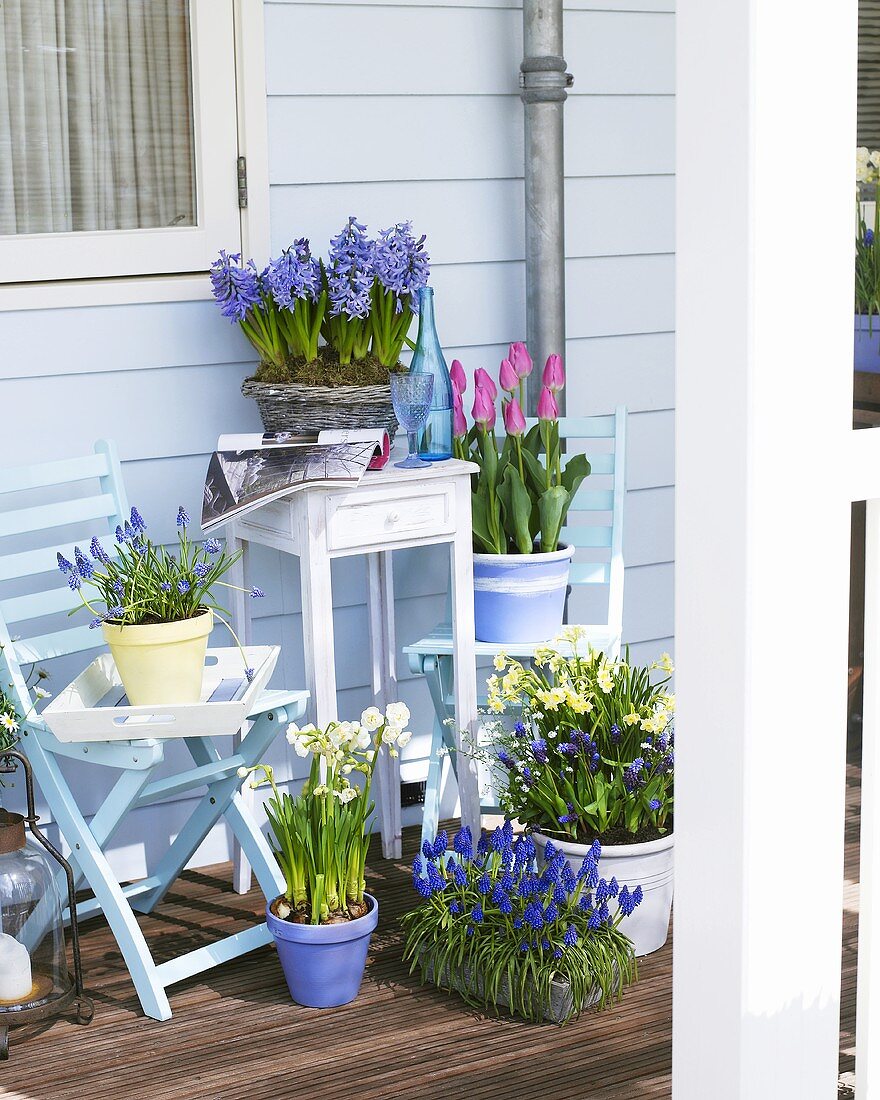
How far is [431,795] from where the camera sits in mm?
2896

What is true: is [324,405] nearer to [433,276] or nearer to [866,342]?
[433,276]

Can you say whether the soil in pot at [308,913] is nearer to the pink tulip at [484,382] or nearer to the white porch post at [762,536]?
the pink tulip at [484,382]

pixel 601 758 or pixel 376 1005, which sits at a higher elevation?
pixel 601 758

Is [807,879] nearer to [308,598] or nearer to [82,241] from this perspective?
[308,598]

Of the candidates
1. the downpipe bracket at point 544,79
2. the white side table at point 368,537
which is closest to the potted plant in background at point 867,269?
the white side table at point 368,537

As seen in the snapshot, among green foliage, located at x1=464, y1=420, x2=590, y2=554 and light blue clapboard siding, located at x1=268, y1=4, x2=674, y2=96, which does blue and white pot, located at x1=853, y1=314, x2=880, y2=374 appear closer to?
green foliage, located at x1=464, y1=420, x2=590, y2=554

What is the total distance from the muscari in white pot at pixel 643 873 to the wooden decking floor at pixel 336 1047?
2.2 inches

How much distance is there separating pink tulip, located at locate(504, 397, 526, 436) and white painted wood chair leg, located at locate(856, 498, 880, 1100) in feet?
5.38

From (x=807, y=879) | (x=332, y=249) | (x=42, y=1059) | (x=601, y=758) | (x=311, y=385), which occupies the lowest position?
(x=42, y=1059)

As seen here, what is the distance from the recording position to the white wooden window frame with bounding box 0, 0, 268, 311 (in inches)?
109

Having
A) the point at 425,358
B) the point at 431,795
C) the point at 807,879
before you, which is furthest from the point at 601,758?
the point at 807,879

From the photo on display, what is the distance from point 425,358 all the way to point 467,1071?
141cm

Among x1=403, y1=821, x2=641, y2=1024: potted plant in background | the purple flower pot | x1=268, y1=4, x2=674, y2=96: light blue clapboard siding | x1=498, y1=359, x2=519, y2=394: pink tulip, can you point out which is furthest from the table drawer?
x1=268, y1=4, x2=674, y2=96: light blue clapboard siding

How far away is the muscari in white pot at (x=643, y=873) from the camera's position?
2.45m
